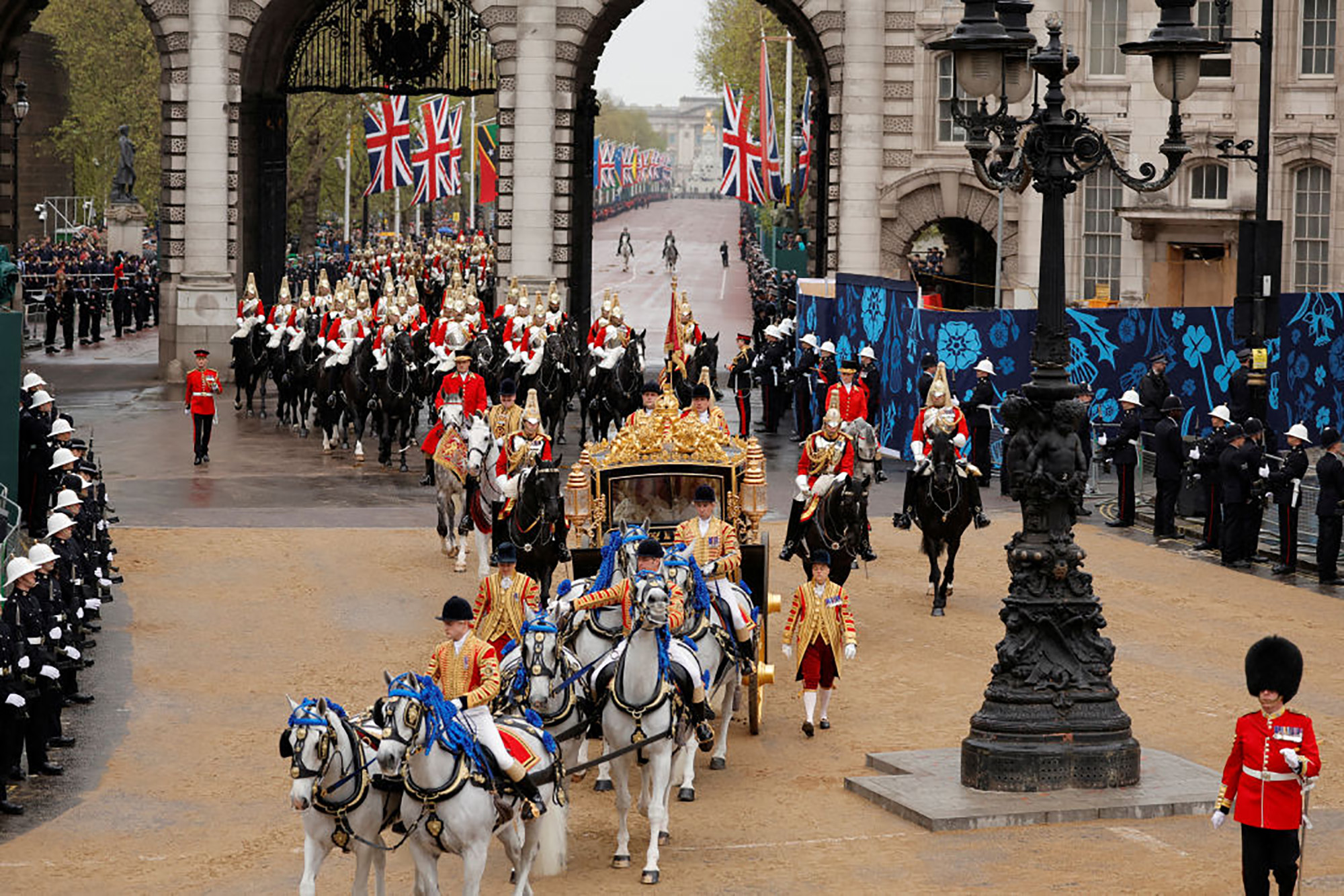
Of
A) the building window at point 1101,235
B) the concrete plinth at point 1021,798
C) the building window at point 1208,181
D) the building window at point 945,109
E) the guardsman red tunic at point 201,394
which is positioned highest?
the building window at point 945,109

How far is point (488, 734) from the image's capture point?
13141 millimetres

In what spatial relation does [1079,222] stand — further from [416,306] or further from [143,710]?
[143,710]

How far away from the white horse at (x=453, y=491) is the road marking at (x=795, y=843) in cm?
1047

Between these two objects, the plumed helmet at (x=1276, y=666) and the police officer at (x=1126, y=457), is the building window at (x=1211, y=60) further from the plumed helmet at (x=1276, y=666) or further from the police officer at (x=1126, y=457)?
the plumed helmet at (x=1276, y=666)

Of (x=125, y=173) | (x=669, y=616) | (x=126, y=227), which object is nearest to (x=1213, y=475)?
(x=669, y=616)

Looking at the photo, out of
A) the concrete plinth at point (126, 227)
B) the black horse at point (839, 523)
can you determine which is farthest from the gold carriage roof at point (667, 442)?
the concrete plinth at point (126, 227)

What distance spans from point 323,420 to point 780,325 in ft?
33.6

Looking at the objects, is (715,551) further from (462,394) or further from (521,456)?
(462,394)

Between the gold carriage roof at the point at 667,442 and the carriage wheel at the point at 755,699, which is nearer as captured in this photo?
the carriage wheel at the point at 755,699

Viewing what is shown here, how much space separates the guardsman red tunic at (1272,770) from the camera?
12.5 metres

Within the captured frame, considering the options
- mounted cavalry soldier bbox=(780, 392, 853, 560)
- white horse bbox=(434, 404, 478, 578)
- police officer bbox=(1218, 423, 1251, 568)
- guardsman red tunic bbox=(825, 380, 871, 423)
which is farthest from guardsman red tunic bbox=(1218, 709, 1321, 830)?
police officer bbox=(1218, 423, 1251, 568)

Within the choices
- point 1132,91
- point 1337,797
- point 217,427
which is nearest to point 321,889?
point 1337,797

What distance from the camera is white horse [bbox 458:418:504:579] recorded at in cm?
2322

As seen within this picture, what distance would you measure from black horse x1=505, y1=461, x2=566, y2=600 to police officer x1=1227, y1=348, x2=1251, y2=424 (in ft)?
39.4
